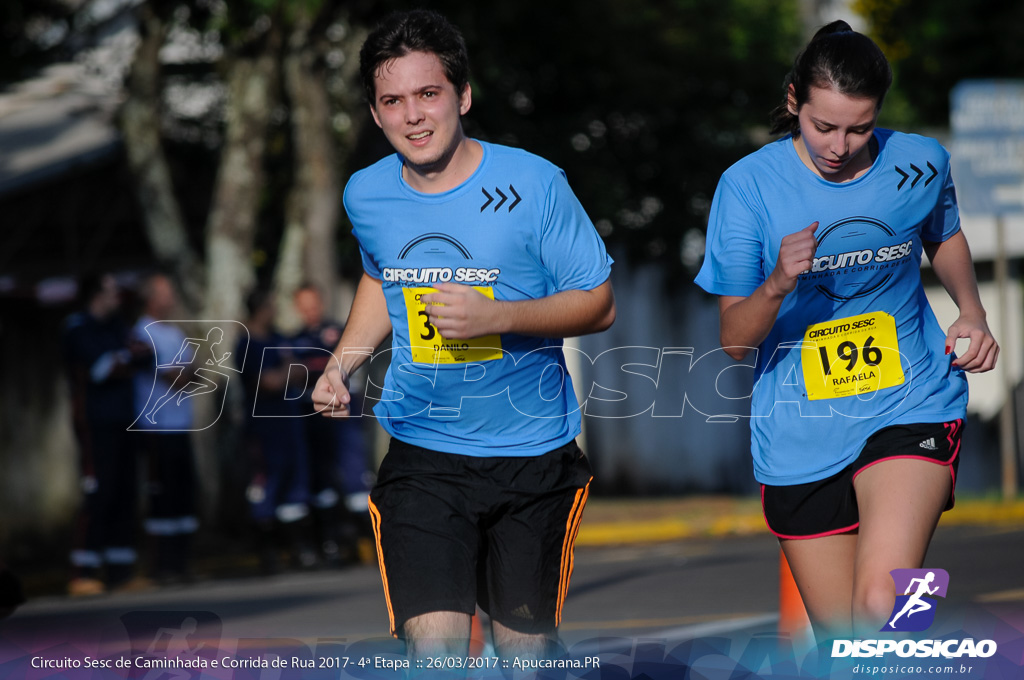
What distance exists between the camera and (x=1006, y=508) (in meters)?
13.8

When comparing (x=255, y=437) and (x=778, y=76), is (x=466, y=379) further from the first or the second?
(x=778, y=76)

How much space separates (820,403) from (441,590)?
4.04 feet

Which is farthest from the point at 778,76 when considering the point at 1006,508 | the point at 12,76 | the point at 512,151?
the point at 512,151

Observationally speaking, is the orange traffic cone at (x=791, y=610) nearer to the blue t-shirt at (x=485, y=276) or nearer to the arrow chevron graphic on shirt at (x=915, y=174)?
the blue t-shirt at (x=485, y=276)

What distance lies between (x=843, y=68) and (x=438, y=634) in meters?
1.89

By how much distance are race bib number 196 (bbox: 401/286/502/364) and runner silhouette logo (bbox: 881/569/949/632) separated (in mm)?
1272

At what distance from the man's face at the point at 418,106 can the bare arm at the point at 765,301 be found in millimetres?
945

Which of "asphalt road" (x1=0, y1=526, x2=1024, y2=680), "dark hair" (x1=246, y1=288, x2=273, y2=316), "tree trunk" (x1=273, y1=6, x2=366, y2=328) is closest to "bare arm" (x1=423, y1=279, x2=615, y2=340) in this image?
"asphalt road" (x1=0, y1=526, x2=1024, y2=680)

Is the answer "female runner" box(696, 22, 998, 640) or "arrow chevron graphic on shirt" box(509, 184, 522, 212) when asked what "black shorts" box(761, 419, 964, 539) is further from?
"arrow chevron graphic on shirt" box(509, 184, 522, 212)

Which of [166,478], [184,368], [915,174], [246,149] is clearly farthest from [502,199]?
[246,149]

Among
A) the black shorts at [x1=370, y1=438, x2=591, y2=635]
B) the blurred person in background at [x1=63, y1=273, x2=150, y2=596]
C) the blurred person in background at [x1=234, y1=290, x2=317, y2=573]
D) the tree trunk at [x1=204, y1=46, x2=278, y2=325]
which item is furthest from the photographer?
the tree trunk at [x1=204, y1=46, x2=278, y2=325]

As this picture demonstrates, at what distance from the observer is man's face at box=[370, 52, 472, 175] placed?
3947mm

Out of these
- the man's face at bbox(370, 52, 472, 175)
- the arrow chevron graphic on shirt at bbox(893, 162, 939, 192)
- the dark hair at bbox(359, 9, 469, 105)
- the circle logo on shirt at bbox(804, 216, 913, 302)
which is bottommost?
the circle logo on shirt at bbox(804, 216, 913, 302)

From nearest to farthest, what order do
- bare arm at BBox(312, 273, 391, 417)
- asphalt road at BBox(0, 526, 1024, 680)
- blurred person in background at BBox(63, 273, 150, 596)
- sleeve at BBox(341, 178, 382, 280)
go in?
sleeve at BBox(341, 178, 382, 280) → bare arm at BBox(312, 273, 391, 417) → asphalt road at BBox(0, 526, 1024, 680) → blurred person in background at BBox(63, 273, 150, 596)
